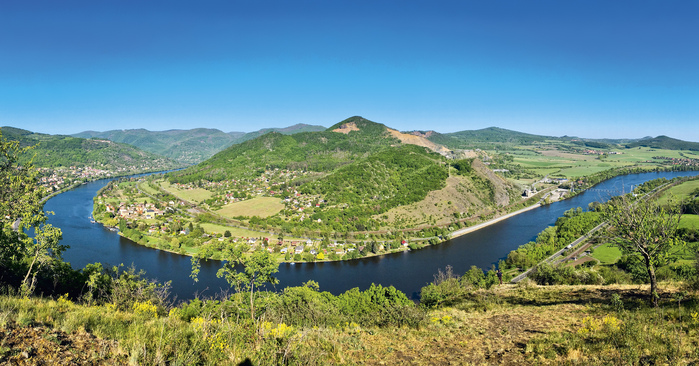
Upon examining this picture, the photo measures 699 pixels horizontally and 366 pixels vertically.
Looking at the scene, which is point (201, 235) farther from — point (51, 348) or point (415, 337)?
point (51, 348)

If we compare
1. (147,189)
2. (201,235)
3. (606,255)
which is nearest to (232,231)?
(201,235)

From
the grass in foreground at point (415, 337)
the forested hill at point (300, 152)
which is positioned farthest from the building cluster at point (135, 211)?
the grass in foreground at point (415, 337)

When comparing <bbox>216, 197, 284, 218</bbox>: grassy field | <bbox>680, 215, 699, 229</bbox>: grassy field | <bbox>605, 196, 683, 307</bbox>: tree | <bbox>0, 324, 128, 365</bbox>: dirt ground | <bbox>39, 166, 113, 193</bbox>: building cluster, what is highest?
<bbox>605, 196, 683, 307</bbox>: tree

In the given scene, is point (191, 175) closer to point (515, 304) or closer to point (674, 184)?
point (515, 304)

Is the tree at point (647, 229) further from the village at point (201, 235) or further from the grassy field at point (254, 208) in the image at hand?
the grassy field at point (254, 208)

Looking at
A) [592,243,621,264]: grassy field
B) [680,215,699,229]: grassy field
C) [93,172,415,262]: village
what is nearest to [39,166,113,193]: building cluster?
[93,172,415,262]: village

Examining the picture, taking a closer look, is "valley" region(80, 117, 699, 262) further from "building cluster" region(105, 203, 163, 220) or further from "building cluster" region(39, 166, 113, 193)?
"building cluster" region(39, 166, 113, 193)
